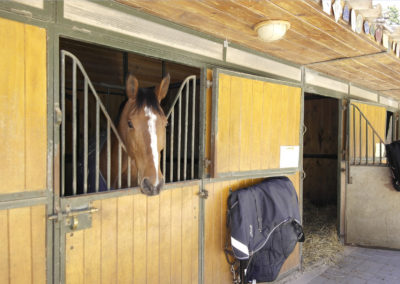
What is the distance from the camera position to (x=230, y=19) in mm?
1749

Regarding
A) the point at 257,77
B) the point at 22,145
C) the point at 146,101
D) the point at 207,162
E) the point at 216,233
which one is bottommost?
the point at 216,233

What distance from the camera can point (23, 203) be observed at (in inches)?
48.9

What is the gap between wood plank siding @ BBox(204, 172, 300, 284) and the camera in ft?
6.99

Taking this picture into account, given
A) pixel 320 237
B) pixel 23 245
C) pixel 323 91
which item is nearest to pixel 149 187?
pixel 23 245

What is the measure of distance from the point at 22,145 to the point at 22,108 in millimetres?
168

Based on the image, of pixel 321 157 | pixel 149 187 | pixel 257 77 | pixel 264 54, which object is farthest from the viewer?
pixel 321 157

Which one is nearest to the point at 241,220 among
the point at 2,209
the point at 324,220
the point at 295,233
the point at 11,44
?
the point at 295,233

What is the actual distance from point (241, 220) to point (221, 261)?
0.44m

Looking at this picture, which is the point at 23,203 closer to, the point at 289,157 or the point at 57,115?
the point at 57,115

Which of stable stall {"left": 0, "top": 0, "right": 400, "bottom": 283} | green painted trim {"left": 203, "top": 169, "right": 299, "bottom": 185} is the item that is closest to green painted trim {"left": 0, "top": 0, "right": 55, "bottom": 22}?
stable stall {"left": 0, "top": 0, "right": 400, "bottom": 283}

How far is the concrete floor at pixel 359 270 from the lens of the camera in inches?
107

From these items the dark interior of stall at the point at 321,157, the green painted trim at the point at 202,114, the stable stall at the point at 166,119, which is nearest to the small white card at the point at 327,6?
the stable stall at the point at 166,119

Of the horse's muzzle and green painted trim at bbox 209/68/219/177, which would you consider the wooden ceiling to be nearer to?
green painted trim at bbox 209/68/219/177

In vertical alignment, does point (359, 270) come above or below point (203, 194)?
below
